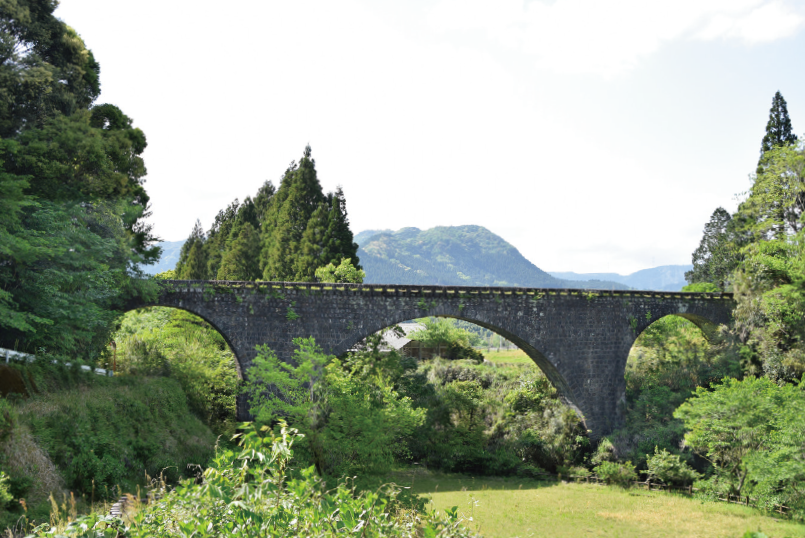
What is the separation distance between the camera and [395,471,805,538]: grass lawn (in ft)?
57.8

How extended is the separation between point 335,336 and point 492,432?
986 centimetres

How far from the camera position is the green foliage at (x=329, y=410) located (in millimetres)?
17484

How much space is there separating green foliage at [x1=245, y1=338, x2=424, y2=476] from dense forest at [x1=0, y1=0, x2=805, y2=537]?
0.32 ft

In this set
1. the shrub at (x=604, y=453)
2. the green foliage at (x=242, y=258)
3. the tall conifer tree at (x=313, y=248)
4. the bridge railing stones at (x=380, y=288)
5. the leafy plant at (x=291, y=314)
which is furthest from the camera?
the green foliage at (x=242, y=258)

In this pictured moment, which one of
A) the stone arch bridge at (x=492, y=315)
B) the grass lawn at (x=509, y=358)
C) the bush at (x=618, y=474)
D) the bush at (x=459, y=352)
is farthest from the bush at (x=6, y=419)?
the grass lawn at (x=509, y=358)

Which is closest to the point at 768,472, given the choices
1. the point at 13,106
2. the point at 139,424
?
the point at 139,424

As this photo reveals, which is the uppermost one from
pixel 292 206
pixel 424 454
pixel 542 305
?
pixel 292 206

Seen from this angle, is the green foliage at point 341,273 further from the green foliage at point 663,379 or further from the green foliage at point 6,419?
the green foliage at point 6,419

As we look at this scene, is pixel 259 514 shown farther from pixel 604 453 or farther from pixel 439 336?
pixel 439 336

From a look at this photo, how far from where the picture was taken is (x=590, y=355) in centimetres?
2531

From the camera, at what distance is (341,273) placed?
102 ft

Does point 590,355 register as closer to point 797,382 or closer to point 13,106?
point 797,382

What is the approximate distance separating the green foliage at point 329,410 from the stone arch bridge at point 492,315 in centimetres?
118

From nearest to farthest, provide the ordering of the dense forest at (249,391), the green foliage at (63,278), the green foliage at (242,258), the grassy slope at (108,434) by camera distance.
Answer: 1. the dense forest at (249,391)
2. the grassy slope at (108,434)
3. the green foliage at (63,278)
4. the green foliage at (242,258)
